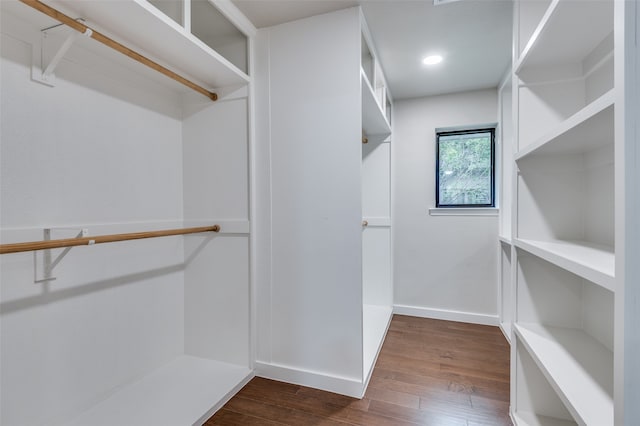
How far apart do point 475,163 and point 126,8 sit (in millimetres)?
3109

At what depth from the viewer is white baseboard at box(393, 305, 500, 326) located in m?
2.89

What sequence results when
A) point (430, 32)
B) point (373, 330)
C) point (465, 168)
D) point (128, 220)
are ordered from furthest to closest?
point (465, 168) < point (373, 330) < point (430, 32) < point (128, 220)

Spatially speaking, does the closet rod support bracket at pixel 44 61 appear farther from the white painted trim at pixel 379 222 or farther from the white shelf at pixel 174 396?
the white painted trim at pixel 379 222

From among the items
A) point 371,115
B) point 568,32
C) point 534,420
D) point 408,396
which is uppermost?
point 371,115

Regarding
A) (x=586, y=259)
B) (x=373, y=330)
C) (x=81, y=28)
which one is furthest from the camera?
(x=373, y=330)

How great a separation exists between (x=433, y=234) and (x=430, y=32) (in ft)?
6.26

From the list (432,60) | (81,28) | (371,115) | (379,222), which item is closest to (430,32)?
(432,60)

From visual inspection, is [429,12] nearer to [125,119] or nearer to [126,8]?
[126,8]

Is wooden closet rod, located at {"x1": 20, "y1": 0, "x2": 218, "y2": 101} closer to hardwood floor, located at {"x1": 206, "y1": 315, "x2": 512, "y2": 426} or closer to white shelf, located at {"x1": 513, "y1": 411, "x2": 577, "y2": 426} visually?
hardwood floor, located at {"x1": 206, "y1": 315, "x2": 512, "y2": 426}

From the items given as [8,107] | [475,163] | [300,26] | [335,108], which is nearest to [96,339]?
[8,107]

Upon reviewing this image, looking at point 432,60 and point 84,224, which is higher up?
point 432,60

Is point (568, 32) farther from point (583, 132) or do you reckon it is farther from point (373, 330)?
point (373, 330)

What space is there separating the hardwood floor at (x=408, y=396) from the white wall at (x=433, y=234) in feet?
2.12

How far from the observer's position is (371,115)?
2447 mm
